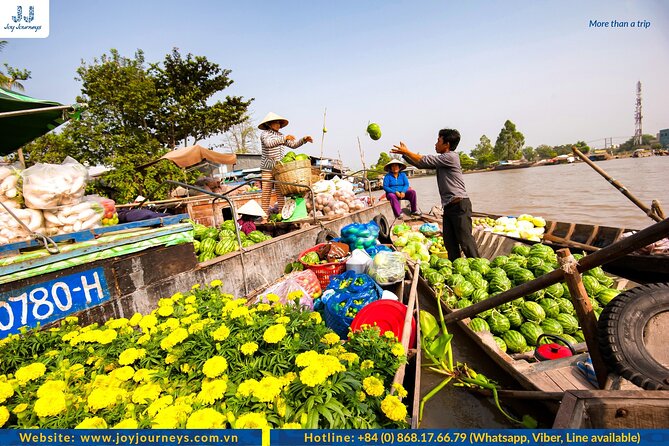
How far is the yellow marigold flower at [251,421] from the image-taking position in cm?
115

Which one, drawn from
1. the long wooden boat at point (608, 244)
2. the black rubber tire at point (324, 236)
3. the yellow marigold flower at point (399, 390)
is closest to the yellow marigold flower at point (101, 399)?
the yellow marigold flower at point (399, 390)

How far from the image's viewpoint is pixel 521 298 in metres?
3.88

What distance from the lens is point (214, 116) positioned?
58.7ft

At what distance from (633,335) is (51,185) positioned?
15.4 feet

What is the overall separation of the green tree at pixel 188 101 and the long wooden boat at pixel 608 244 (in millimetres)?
17963

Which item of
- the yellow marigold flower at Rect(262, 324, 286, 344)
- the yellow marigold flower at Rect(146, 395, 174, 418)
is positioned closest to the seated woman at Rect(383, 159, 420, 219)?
the yellow marigold flower at Rect(262, 324, 286, 344)

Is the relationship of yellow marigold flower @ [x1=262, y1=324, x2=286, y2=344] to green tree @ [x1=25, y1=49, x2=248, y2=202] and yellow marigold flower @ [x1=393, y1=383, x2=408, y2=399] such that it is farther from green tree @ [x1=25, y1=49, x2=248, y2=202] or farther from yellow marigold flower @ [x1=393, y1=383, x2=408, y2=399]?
green tree @ [x1=25, y1=49, x2=248, y2=202]

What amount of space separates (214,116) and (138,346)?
61.8 feet

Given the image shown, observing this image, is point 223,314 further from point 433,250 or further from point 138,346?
point 433,250

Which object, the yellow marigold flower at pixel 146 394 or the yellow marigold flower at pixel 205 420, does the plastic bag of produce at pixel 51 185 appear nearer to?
the yellow marigold flower at pixel 146 394

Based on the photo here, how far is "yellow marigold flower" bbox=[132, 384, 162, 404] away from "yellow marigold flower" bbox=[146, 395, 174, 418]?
41 millimetres

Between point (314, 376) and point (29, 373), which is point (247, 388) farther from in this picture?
point (29, 373)

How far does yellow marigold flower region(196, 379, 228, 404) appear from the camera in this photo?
125 cm

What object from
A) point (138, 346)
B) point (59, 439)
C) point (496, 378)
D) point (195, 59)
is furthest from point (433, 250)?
point (195, 59)
